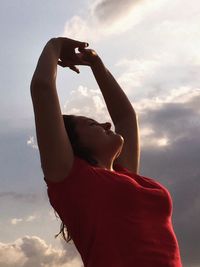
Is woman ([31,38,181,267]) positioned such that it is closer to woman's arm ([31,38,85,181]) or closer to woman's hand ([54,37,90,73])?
woman's arm ([31,38,85,181])

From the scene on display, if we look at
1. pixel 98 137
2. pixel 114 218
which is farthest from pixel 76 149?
pixel 114 218

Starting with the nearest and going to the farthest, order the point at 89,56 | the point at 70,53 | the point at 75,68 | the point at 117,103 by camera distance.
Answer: the point at 70,53 < the point at 75,68 < the point at 89,56 < the point at 117,103

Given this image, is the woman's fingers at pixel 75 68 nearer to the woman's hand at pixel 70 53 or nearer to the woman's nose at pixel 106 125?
the woman's hand at pixel 70 53

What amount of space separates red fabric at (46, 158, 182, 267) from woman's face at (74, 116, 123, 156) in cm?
37

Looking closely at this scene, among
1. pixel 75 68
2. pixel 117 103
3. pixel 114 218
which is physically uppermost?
pixel 75 68

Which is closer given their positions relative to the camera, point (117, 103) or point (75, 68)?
point (75, 68)

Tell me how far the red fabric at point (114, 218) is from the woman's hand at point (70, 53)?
130 centimetres

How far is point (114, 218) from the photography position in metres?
4.09

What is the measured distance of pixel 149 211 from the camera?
4230mm

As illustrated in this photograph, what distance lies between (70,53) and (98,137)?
1.00 metres

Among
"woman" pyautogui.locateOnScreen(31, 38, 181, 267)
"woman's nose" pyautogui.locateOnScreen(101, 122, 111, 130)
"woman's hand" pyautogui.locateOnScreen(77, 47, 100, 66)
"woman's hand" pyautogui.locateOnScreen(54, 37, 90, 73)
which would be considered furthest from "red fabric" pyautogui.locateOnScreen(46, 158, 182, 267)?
"woman's hand" pyautogui.locateOnScreen(77, 47, 100, 66)

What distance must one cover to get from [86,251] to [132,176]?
0.91 metres

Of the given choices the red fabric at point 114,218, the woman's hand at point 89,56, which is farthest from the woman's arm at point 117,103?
the red fabric at point 114,218

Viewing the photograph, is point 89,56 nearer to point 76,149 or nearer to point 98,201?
point 76,149
